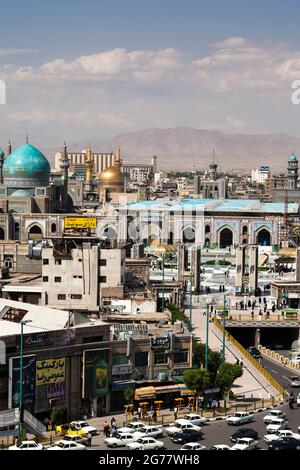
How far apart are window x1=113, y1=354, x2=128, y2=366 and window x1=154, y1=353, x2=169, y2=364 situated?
1169mm

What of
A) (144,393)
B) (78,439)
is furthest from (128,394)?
(78,439)

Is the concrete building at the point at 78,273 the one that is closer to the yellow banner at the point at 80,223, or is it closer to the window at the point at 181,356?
the yellow banner at the point at 80,223

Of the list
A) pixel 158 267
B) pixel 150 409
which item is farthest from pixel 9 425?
pixel 158 267

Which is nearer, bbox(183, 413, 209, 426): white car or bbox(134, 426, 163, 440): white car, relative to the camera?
bbox(134, 426, 163, 440): white car

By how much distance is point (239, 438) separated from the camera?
2427 cm

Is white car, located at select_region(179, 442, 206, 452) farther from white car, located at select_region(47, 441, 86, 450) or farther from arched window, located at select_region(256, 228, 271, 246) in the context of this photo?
arched window, located at select_region(256, 228, 271, 246)

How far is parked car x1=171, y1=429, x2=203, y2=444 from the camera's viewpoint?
2436 centimetres

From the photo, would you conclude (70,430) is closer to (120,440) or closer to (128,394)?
(120,440)

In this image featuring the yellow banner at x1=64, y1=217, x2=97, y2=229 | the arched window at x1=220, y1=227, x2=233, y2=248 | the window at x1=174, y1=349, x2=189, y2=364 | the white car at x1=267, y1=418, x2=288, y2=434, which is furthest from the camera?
the arched window at x1=220, y1=227, x2=233, y2=248

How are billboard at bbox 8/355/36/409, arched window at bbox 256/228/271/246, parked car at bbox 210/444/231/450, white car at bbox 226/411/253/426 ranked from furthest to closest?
1. arched window at bbox 256/228/271/246
2. white car at bbox 226/411/253/426
3. billboard at bbox 8/355/36/409
4. parked car at bbox 210/444/231/450

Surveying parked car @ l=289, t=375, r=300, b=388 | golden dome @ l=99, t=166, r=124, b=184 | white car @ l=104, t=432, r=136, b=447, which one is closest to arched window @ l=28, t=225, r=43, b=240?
golden dome @ l=99, t=166, r=124, b=184

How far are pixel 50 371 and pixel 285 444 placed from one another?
22.3 feet

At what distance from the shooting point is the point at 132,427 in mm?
25688
